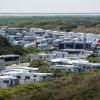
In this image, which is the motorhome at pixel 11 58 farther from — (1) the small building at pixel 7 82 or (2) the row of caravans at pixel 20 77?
(1) the small building at pixel 7 82

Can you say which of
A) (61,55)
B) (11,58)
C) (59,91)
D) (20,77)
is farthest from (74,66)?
(59,91)

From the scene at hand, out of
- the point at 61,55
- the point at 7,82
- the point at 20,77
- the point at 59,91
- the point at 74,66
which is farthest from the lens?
the point at 61,55

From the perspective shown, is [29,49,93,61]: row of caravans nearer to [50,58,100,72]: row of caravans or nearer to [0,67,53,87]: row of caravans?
[50,58,100,72]: row of caravans

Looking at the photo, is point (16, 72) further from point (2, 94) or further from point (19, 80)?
point (2, 94)

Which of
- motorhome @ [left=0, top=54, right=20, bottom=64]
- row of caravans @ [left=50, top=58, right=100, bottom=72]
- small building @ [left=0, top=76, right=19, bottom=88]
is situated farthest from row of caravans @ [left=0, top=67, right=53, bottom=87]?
motorhome @ [left=0, top=54, right=20, bottom=64]

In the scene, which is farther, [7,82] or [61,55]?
[61,55]

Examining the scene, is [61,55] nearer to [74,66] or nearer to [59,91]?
[74,66]

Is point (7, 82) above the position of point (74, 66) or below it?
above

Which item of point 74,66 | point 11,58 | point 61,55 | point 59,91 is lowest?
point 61,55

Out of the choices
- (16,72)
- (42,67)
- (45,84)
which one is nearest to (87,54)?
(42,67)
